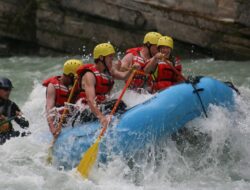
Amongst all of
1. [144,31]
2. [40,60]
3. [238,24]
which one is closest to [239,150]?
[238,24]

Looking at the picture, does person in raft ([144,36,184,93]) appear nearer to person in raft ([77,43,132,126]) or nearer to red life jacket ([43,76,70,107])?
person in raft ([77,43,132,126])

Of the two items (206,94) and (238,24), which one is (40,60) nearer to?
(238,24)

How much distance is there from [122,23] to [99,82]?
6997mm

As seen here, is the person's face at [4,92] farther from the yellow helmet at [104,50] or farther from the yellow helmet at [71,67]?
the yellow helmet at [104,50]

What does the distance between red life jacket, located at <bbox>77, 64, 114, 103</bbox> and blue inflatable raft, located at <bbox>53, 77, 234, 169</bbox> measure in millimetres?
443

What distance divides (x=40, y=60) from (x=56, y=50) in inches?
23.3

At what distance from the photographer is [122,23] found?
13164 mm

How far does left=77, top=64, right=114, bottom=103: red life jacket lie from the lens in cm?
632

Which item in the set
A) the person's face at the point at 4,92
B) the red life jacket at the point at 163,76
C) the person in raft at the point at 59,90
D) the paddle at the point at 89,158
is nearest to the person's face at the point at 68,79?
the person in raft at the point at 59,90

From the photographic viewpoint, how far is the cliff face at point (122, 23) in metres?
12.0

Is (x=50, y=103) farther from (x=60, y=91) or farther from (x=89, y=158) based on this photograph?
(x=89, y=158)

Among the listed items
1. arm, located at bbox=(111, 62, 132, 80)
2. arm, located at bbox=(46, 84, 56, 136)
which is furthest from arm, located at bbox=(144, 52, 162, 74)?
arm, located at bbox=(46, 84, 56, 136)

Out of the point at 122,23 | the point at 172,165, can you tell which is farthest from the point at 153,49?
the point at 122,23

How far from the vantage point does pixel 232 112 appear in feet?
20.7
